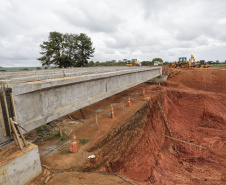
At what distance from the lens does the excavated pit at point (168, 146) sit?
19.4 ft

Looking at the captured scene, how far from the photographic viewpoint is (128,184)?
12.3 ft

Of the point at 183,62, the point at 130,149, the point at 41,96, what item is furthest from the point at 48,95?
the point at 183,62

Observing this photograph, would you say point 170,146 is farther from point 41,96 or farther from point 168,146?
point 41,96

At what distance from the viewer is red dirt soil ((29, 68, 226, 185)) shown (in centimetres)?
452

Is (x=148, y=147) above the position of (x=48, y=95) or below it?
below

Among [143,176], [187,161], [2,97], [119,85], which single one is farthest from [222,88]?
[2,97]

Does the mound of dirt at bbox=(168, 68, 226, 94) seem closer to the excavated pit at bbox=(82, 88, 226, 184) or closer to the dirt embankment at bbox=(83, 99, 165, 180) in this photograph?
the excavated pit at bbox=(82, 88, 226, 184)

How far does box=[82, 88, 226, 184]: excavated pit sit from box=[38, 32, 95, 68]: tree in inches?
893

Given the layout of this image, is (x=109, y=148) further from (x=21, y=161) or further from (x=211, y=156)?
(x=211, y=156)

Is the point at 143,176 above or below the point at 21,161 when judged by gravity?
below

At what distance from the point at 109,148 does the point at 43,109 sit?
10.3 feet

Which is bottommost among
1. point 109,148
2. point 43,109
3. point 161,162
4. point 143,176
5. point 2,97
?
point 161,162

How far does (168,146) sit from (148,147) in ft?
9.27

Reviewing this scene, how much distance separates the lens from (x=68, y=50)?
3225cm
